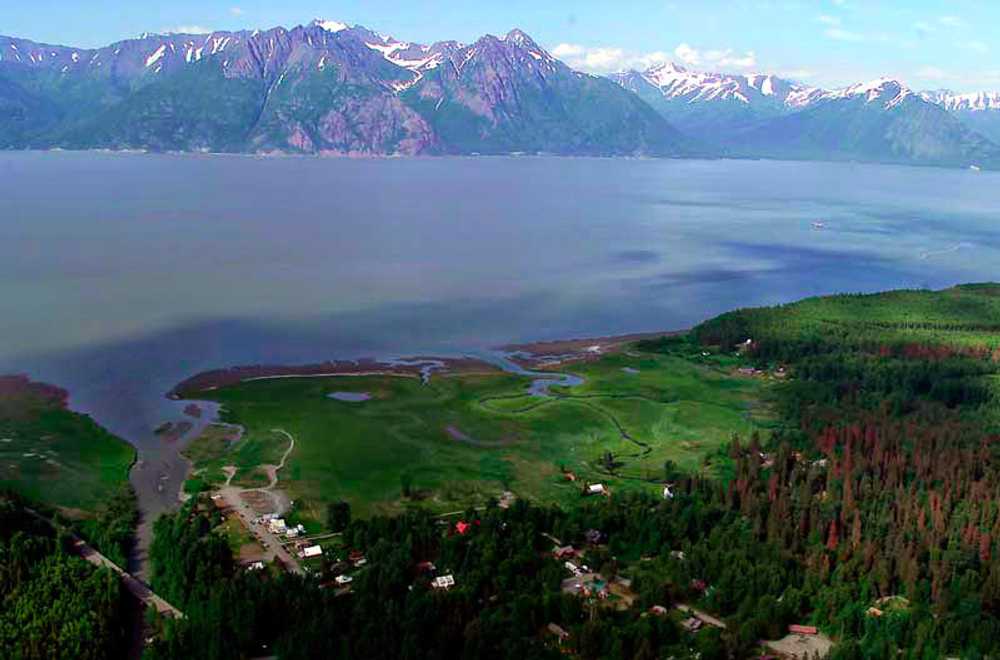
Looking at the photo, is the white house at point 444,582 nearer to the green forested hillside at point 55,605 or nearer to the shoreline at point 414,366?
the green forested hillside at point 55,605

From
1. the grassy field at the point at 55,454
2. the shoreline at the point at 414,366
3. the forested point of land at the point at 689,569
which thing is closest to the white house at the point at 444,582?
the forested point of land at the point at 689,569

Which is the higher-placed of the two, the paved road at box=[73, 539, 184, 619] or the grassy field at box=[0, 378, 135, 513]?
the grassy field at box=[0, 378, 135, 513]

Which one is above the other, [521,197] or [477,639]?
[521,197]

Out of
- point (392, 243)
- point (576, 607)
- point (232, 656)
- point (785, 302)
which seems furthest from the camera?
point (392, 243)

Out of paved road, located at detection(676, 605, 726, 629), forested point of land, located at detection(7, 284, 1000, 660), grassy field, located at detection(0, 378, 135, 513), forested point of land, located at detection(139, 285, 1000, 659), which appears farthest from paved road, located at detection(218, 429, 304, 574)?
Answer: paved road, located at detection(676, 605, 726, 629)

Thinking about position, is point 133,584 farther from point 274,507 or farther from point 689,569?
point 689,569

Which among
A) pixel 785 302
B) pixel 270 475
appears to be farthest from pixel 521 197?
pixel 270 475

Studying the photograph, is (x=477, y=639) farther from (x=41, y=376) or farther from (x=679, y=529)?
(x=41, y=376)

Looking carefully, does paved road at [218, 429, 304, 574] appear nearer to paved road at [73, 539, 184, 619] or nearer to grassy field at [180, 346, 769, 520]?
grassy field at [180, 346, 769, 520]

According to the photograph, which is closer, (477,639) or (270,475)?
(477,639)
